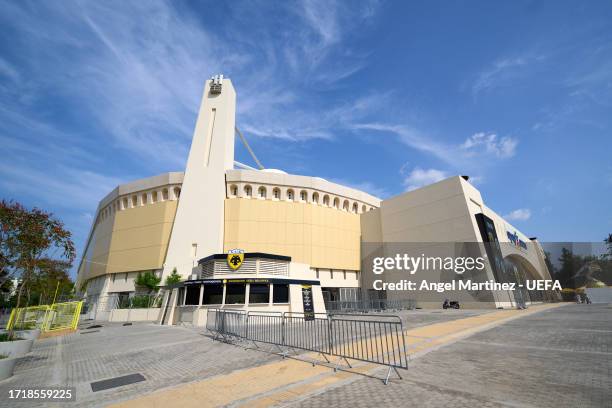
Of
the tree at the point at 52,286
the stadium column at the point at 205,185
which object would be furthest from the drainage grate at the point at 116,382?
the tree at the point at 52,286

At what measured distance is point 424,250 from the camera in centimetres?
3575

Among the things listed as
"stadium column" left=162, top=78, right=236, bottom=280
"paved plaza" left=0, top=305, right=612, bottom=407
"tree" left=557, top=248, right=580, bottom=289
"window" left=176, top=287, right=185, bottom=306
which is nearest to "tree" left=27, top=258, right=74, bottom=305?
"stadium column" left=162, top=78, right=236, bottom=280

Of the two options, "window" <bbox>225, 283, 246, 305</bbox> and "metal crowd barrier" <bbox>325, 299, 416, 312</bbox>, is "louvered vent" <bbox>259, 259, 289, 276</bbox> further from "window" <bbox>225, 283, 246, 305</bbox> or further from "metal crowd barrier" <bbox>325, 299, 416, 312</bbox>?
"metal crowd barrier" <bbox>325, 299, 416, 312</bbox>

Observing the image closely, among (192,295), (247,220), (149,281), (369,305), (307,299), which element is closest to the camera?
(192,295)

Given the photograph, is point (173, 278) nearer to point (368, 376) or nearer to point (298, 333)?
point (298, 333)

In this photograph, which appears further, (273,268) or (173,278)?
(173,278)

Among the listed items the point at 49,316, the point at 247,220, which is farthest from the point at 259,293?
the point at 247,220

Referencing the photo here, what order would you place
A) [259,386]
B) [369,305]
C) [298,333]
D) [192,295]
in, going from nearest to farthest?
[259,386], [298,333], [192,295], [369,305]

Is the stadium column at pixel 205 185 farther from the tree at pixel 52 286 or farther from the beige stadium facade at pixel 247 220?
the tree at pixel 52 286

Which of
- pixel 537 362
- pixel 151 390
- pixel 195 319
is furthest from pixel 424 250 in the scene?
pixel 151 390

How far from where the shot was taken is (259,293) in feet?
70.4

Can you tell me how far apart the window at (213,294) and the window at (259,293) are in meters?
2.14

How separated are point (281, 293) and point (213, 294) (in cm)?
485

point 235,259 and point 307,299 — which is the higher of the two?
point 235,259
